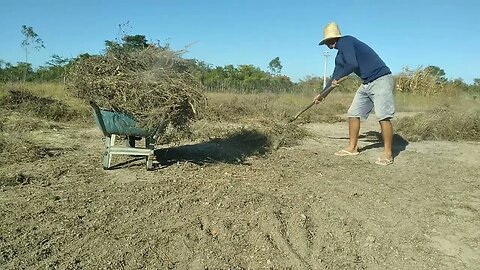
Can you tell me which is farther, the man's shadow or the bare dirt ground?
the man's shadow

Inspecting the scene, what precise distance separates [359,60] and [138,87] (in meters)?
2.96

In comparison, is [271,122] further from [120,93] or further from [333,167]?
[120,93]

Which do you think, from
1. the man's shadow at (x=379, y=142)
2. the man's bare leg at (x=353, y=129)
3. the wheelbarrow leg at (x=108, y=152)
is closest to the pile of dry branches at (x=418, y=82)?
the man's shadow at (x=379, y=142)

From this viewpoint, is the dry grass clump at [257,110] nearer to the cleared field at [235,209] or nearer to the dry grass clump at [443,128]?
the dry grass clump at [443,128]

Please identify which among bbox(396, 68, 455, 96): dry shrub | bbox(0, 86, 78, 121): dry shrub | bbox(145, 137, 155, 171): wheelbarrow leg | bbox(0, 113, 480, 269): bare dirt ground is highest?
bbox(396, 68, 455, 96): dry shrub

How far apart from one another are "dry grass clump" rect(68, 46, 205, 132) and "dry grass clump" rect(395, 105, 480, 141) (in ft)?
16.7

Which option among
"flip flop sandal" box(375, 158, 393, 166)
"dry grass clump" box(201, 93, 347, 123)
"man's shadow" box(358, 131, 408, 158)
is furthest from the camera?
"dry grass clump" box(201, 93, 347, 123)

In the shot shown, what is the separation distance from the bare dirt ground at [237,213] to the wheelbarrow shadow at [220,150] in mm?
55

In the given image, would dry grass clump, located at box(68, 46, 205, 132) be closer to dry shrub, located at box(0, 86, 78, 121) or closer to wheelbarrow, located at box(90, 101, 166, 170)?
wheelbarrow, located at box(90, 101, 166, 170)

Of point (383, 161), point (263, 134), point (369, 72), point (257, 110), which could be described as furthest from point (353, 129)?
point (257, 110)

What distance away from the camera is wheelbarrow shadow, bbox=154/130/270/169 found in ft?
19.2

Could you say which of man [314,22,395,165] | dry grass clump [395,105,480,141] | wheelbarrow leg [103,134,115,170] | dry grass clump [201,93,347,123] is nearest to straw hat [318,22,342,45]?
man [314,22,395,165]

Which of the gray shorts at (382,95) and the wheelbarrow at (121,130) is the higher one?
the gray shorts at (382,95)

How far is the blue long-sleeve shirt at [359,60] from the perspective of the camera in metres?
5.83
